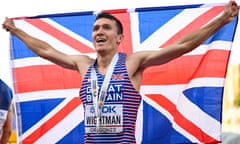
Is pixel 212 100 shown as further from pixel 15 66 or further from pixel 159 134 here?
pixel 15 66

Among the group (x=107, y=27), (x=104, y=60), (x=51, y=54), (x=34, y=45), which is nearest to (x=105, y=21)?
(x=107, y=27)

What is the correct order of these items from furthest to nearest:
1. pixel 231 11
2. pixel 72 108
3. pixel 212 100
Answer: pixel 72 108 < pixel 212 100 < pixel 231 11

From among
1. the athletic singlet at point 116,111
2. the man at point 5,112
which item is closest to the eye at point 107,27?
the athletic singlet at point 116,111

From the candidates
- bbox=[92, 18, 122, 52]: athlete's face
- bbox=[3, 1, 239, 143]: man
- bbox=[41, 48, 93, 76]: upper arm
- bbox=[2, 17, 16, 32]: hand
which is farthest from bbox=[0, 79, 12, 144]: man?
bbox=[92, 18, 122, 52]: athlete's face

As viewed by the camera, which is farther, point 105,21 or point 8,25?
point 8,25

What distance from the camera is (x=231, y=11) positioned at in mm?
4320

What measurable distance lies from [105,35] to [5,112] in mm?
1534

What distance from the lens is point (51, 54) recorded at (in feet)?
15.7

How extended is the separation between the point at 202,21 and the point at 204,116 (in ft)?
2.51

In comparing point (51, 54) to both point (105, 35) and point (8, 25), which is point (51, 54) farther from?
point (105, 35)

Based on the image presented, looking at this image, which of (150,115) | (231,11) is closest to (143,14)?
(150,115)

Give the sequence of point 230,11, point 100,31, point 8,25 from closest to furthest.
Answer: point 230,11 < point 100,31 < point 8,25

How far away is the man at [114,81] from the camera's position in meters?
4.34

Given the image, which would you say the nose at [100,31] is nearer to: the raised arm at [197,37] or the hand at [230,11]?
the raised arm at [197,37]
